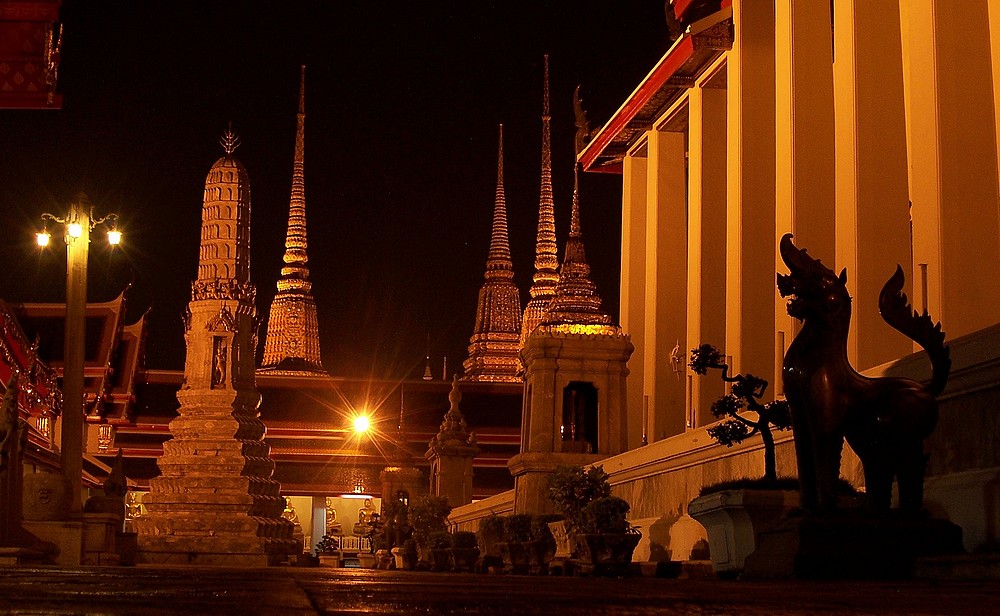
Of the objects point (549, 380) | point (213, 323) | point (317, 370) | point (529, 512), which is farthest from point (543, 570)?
point (317, 370)

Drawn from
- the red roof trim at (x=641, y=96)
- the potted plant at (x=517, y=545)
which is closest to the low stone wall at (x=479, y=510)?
the potted plant at (x=517, y=545)

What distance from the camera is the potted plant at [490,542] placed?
14.3m

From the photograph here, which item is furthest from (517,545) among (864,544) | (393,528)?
(393,528)

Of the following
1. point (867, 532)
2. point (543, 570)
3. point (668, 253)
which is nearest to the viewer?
point (867, 532)

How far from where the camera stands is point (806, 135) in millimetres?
17156

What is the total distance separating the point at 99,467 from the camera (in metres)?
36.9

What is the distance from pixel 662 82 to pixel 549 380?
28.9ft

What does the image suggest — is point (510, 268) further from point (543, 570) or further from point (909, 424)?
point (909, 424)

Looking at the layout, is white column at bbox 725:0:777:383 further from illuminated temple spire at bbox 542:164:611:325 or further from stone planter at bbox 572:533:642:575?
stone planter at bbox 572:533:642:575

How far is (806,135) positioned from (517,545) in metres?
6.55

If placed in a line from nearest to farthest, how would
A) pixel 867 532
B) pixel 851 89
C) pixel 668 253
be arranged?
pixel 867 532 → pixel 851 89 → pixel 668 253

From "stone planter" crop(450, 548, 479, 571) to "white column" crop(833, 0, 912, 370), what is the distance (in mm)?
4392

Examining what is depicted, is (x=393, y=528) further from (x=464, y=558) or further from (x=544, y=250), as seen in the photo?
(x=544, y=250)

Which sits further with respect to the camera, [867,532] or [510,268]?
[510,268]
